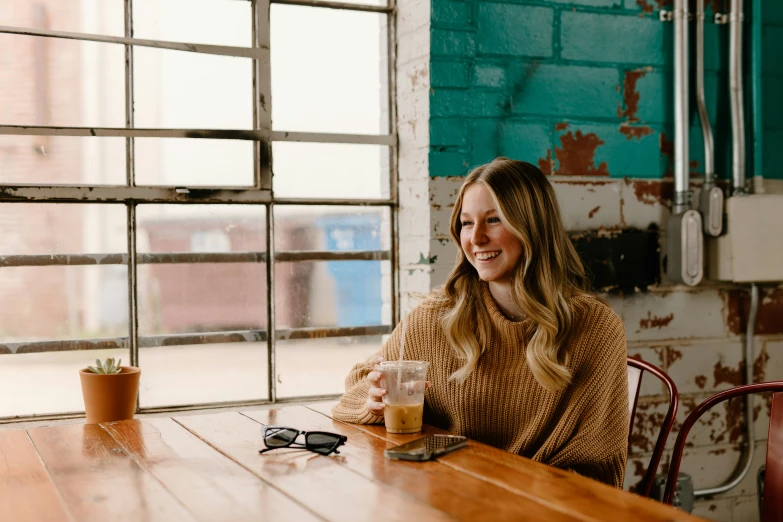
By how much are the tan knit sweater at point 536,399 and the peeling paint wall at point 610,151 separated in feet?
2.02

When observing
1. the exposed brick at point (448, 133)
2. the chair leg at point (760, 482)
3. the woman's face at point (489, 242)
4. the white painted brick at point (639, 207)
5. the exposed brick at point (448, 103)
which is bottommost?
the chair leg at point (760, 482)

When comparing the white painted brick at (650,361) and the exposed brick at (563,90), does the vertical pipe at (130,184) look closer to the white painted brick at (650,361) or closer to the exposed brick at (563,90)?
the exposed brick at (563,90)

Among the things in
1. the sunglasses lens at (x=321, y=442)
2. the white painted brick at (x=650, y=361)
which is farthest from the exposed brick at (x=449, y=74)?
the sunglasses lens at (x=321, y=442)

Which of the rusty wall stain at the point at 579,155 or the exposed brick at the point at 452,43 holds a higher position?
the exposed brick at the point at 452,43

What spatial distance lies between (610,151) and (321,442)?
1.54m

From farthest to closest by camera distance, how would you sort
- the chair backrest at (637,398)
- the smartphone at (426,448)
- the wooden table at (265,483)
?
the chair backrest at (637,398) < the smartphone at (426,448) < the wooden table at (265,483)

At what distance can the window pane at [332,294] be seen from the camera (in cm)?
259

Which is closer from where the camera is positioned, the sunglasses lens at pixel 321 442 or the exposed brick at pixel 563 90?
the sunglasses lens at pixel 321 442

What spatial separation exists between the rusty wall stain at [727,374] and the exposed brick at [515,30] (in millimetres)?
1184

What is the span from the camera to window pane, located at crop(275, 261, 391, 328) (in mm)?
2586

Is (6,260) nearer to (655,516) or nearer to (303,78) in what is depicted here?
(303,78)

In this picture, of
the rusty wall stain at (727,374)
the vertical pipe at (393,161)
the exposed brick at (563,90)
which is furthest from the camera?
the rusty wall stain at (727,374)

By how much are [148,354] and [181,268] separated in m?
0.27

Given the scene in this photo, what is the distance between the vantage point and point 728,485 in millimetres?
2785
